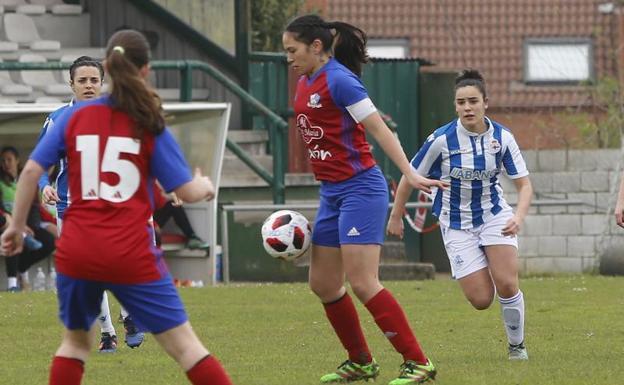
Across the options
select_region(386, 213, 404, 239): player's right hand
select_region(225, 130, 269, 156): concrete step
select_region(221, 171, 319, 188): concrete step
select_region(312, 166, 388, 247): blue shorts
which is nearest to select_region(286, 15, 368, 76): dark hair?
select_region(312, 166, 388, 247): blue shorts

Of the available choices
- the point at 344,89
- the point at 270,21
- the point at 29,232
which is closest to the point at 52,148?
the point at 344,89

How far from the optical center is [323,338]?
36.4 feet

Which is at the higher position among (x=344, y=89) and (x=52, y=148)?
(x=344, y=89)

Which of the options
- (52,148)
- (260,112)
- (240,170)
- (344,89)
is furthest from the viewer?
(240,170)

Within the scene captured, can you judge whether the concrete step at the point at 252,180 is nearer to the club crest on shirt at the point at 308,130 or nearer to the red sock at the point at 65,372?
the club crest on shirt at the point at 308,130

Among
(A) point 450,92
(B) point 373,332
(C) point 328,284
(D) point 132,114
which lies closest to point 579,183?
(A) point 450,92

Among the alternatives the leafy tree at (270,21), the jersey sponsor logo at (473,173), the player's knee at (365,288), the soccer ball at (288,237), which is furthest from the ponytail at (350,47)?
the leafy tree at (270,21)

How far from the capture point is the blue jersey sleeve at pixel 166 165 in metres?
6.50

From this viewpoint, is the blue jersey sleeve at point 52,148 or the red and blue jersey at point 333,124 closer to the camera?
the blue jersey sleeve at point 52,148

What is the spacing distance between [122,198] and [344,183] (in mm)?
2084

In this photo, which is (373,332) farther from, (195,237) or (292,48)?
(195,237)

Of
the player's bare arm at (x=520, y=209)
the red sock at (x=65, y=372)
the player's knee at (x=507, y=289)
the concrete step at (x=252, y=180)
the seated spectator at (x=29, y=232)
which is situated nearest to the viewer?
the red sock at (x=65, y=372)

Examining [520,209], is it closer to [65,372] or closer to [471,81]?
[471,81]

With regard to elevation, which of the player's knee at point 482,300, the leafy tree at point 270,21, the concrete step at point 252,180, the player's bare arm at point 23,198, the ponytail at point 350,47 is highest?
the leafy tree at point 270,21
